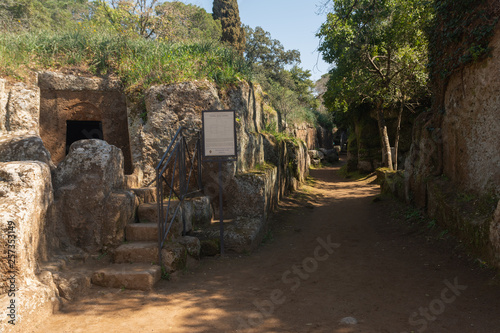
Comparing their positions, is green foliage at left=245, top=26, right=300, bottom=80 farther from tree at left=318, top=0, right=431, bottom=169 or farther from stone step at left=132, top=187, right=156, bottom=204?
stone step at left=132, top=187, right=156, bottom=204

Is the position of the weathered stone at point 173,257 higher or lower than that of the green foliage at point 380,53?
lower

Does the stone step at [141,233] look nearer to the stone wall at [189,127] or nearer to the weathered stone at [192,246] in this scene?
the weathered stone at [192,246]

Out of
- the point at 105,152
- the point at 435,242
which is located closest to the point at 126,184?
the point at 105,152

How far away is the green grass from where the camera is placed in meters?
7.30

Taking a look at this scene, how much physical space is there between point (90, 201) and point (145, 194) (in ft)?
3.88

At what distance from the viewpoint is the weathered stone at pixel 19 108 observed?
6078mm

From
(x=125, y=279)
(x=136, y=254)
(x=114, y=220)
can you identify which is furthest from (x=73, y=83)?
(x=125, y=279)

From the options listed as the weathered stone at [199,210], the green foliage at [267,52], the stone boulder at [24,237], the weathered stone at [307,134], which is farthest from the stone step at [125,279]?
the green foliage at [267,52]

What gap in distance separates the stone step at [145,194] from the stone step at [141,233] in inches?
30.0

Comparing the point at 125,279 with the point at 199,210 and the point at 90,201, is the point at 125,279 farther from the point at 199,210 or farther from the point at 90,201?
the point at 199,210

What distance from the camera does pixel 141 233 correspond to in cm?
515

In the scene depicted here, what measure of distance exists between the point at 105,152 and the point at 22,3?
24.1m

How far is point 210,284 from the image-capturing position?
15.5 ft

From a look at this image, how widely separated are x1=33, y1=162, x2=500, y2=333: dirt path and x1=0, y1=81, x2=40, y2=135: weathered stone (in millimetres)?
3758
